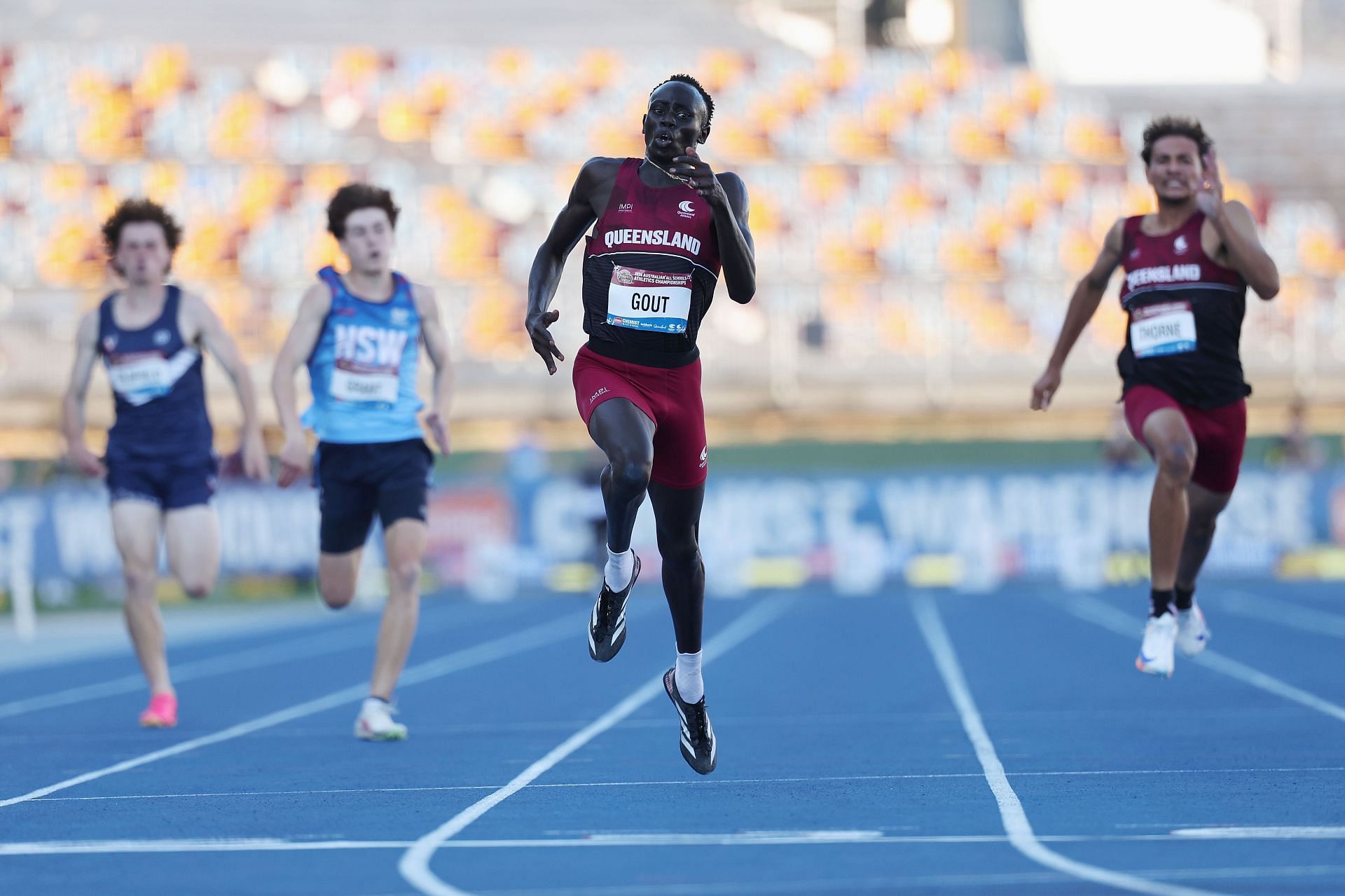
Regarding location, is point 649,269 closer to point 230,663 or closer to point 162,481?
point 162,481

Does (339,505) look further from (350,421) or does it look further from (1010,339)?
(1010,339)

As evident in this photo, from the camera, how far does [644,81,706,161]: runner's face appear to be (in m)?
5.30

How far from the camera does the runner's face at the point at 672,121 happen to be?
5305 millimetres

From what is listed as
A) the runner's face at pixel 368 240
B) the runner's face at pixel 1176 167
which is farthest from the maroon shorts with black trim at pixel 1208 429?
the runner's face at pixel 368 240

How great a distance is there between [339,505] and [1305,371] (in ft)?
79.9

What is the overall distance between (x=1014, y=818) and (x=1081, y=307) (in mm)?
3401

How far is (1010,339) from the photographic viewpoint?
29.6m

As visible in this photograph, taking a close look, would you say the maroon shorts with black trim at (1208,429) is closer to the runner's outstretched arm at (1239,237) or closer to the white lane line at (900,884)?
the runner's outstretched arm at (1239,237)

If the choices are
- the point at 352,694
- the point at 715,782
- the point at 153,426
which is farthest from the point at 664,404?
the point at 352,694

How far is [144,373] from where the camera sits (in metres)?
7.68

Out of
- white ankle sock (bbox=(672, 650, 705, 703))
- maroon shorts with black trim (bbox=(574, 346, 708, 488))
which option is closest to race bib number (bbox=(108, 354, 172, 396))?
maroon shorts with black trim (bbox=(574, 346, 708, 488))

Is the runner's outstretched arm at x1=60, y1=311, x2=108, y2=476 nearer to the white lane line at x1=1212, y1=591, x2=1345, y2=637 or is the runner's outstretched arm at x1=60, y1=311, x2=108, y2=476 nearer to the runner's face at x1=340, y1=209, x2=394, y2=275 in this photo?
the runner's face at x1=340, y1=209, x2=394, y2=275

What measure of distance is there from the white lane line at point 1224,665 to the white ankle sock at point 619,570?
3.00 meters

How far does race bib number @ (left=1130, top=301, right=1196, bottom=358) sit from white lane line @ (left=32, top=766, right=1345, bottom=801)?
2.07 m
